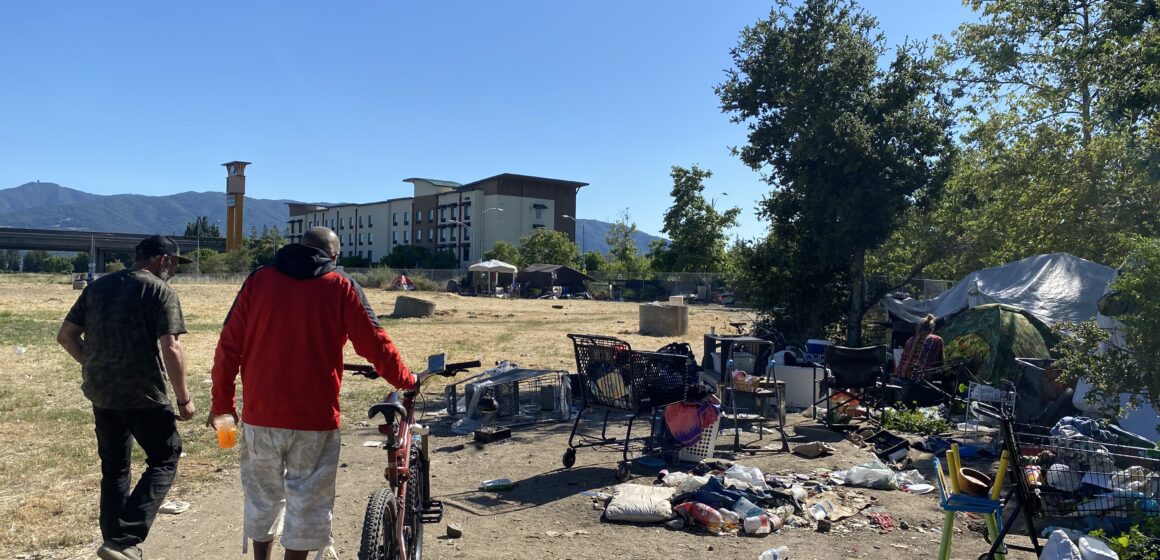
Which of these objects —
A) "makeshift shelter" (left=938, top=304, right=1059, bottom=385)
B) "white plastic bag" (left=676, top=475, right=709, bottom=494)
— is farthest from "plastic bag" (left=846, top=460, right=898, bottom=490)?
"makeshift shelter" (left=938, top=304, right=1059, bottom=385)

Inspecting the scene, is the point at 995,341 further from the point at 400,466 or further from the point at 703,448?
the point at 400,466

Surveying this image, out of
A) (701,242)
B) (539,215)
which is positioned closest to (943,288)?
(701,242)

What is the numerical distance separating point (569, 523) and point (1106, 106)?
12406 millimetres

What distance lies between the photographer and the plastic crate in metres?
6.65

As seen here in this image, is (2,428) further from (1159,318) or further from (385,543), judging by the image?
(1159,318)

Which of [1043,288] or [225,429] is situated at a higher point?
[1043,288]

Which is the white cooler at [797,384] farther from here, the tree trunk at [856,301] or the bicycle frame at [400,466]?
the bicycle frame at [400,466]

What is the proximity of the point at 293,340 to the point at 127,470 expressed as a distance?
1.90 metres

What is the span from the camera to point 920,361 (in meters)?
9.83

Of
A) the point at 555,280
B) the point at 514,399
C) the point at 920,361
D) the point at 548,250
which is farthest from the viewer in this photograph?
the point at 548,250

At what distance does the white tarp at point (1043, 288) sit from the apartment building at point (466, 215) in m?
75.1

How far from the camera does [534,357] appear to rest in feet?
52.0

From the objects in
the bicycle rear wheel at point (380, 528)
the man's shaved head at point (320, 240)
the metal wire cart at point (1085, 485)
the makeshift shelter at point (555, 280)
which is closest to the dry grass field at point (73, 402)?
the bicycle rear wheel at point (380, 528)

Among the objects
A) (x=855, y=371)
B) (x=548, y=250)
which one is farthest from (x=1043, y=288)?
(x=548, y=250)
